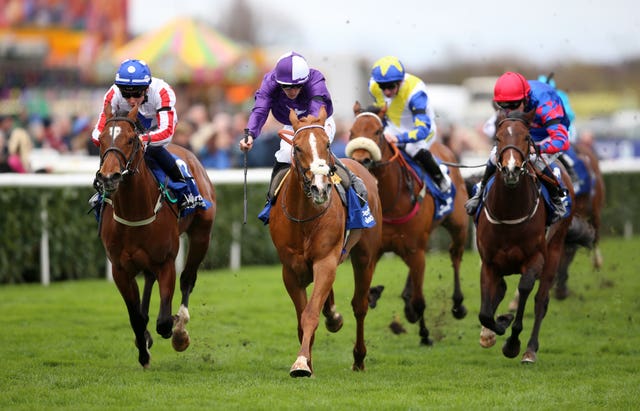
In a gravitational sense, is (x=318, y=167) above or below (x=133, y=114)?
below

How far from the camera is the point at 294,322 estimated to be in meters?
10.5

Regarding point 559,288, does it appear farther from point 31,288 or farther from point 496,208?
point 31,288

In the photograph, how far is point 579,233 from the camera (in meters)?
9.77

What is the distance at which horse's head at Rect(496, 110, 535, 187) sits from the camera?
7746 mm

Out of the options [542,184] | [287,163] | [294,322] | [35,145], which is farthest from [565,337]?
[35,145]

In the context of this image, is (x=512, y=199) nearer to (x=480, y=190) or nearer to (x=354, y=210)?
(x=480, y=190)

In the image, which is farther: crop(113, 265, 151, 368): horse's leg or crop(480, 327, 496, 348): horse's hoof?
crop(480, 327, 496, 348): horse's hoof

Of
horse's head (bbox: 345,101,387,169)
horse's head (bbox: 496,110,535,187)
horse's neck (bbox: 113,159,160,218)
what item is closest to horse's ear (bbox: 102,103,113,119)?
horse's neck (bbox: 113,159,160,218)

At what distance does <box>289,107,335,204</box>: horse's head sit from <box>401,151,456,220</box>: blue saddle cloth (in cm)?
293

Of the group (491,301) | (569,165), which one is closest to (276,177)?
(491,301)

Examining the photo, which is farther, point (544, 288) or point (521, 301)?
point (544, 288)

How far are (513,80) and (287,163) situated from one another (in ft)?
5.88

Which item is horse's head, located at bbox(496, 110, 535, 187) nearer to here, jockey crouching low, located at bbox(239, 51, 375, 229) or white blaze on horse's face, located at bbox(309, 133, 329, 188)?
jockey crouching low, located at bbox(239, 51, 375, 229)

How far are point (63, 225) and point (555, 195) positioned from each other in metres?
6.55
